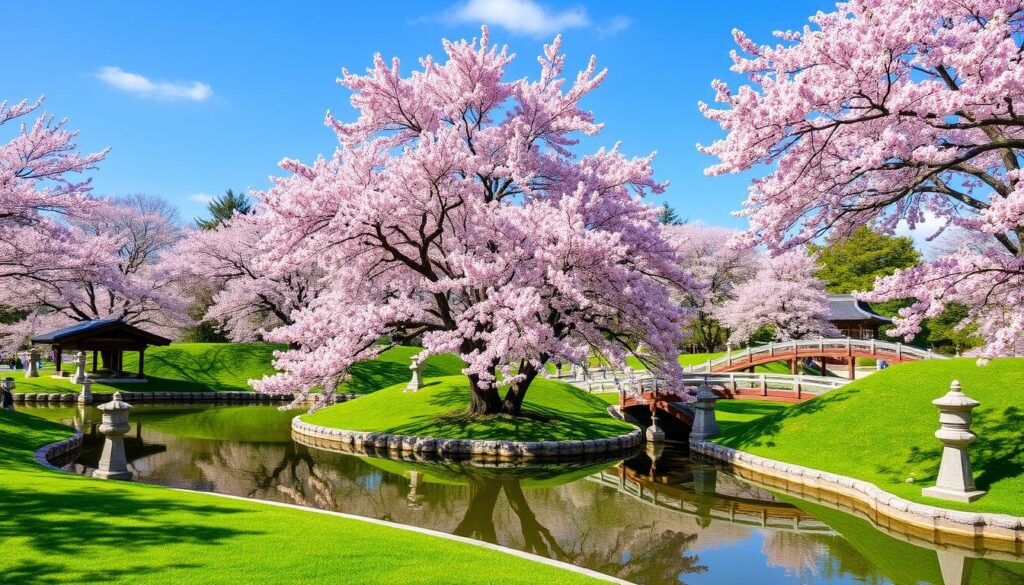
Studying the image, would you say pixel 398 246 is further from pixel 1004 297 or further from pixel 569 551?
pixel 1004 297

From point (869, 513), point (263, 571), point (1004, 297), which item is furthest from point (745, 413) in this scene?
point (263, 571)

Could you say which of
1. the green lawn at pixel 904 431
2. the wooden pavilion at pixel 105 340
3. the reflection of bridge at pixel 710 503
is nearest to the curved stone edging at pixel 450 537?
the reflection of bridge at pixel 710 503

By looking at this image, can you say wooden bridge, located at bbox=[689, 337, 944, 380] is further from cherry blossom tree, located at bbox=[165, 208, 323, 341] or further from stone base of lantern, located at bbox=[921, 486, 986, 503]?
cherry blossom tree, located at bbox=[165, 208, 323, 341]

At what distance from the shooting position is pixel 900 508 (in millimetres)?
13188

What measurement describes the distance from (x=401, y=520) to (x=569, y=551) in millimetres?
3798

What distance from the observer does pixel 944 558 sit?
1126 centimetres

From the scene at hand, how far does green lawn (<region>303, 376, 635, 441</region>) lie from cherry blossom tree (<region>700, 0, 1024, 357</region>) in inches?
456

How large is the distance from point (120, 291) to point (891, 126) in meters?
41.2

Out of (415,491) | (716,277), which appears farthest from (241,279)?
(716,277)

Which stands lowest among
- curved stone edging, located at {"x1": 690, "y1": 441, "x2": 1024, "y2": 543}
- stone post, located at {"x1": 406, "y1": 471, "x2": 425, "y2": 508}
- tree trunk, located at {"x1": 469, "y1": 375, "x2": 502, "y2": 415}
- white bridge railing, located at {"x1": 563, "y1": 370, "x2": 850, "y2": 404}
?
stone post, located at {"x1": 406, "y1": 471, "x2": 425, "y2": 508}

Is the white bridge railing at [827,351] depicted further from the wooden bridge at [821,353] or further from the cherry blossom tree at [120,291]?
the cherry blossom tree at [120,291]

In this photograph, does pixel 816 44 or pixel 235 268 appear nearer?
pixel 816 44

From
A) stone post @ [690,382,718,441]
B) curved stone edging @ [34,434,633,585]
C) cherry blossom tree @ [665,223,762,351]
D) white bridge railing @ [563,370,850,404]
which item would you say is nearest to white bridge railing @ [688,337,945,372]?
white bridge railing @ [563,370,850,404]

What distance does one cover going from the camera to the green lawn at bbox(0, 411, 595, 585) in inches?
283
